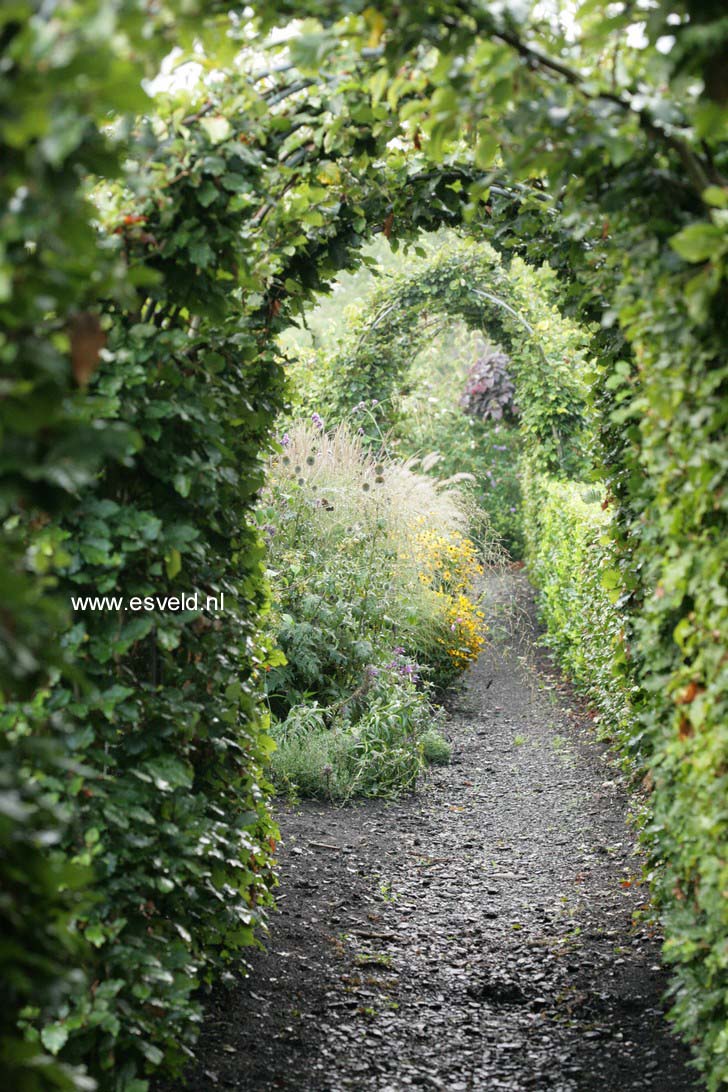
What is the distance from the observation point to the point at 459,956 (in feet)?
12.8

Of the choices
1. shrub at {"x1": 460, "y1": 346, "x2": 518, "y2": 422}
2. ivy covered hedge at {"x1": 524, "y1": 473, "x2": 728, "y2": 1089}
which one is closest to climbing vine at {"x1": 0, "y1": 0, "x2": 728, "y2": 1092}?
ivy covered hedge at {"x1": 524, "y1": 473, "x2": 728, "y2": 1089}

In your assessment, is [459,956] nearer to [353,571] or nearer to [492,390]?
[353,571]

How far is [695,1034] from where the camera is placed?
A: 251cm

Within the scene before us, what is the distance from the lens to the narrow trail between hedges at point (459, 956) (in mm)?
3043

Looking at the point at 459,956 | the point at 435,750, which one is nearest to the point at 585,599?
the point at 435,750

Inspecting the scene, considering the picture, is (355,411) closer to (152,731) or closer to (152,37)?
(152,731)

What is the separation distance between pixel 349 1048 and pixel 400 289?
7.57m

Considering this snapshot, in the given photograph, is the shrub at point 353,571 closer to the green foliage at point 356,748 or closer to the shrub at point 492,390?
the green foliage at point 356,748

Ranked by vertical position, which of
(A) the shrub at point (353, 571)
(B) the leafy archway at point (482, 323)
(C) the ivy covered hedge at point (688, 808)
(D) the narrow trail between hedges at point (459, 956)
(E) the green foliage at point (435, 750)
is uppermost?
(B) the leafy archway at point (482, 323)

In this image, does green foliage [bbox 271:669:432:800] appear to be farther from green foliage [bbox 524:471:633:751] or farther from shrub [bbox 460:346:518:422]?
shrub [bbox 460:346:518:422]

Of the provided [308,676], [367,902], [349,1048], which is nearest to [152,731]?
[349,1048]

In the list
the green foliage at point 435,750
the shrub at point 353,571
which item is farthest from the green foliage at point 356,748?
the shrub at point 353,571

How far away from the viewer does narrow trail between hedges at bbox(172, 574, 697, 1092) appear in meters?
3.04

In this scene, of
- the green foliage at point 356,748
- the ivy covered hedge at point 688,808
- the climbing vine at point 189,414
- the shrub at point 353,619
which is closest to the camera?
the climbing vine at point 189,414
